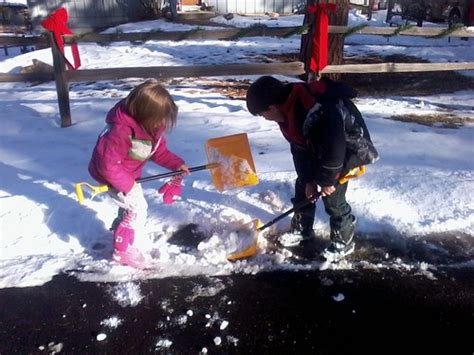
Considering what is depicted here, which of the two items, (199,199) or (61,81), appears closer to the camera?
(199,199)

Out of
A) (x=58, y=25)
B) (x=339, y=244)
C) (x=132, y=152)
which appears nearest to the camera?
(x=132, y=152)

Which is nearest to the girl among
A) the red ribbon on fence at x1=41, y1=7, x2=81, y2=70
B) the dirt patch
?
the red ribbon on fence at x1=41, y1=7, x2=81, y2=70

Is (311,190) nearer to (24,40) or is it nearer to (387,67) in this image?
(387,67)

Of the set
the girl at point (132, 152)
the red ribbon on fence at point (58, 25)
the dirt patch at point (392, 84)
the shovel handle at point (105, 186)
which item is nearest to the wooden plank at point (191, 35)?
the red ribbon on fence at point (58, 25)

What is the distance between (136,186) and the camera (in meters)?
2.97

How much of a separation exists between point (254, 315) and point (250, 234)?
2.53ft

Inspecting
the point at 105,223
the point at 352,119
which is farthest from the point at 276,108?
the point at 105,223

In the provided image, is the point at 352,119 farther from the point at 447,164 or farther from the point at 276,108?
the point at 447,164

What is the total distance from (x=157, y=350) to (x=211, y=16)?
2188 cm

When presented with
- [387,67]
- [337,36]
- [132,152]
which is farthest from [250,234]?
[337,36]

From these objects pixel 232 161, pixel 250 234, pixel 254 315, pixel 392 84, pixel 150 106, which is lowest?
pixel 254 315

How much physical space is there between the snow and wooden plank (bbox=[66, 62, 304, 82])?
Answer: 0.59 metres

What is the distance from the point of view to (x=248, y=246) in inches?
124

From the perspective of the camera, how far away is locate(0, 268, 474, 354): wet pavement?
7.78 ft
